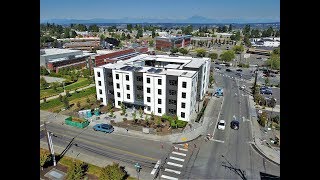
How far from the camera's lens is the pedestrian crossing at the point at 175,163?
33156mm

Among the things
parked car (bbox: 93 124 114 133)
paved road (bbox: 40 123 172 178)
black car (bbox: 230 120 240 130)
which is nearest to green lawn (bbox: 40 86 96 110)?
paved road (bbox: 40 123 172 178)

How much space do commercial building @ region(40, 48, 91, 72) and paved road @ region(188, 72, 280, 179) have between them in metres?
71.6

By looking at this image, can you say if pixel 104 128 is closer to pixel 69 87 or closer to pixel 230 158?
pixel 230 158

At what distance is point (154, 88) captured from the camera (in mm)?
52531

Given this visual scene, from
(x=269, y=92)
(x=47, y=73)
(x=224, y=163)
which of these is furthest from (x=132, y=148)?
(x=47, y=73)

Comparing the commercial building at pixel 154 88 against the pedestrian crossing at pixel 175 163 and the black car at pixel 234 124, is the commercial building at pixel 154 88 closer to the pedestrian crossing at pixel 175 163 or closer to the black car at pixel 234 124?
the black car at pixel 234 124

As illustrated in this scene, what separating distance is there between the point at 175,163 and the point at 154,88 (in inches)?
808

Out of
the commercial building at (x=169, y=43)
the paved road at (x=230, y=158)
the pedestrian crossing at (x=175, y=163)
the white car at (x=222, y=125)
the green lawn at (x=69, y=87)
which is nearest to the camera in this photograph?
the pedestrian crossing at (x=175, y=163)

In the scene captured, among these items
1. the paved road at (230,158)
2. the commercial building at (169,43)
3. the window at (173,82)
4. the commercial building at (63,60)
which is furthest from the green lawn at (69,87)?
the commercial building at (169,43)

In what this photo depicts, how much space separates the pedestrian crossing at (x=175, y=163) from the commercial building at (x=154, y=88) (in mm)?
11800
